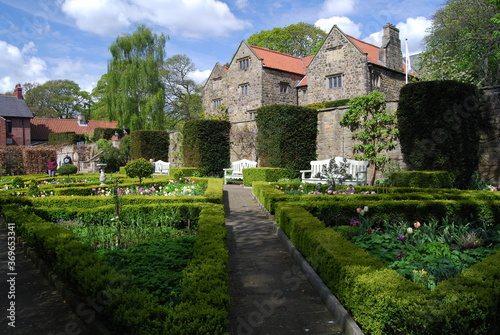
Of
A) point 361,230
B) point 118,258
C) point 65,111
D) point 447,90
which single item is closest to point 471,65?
point 447,90

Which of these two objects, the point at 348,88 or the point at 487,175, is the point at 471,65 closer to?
the point at 348,88

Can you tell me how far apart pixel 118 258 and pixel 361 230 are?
3.65 meters

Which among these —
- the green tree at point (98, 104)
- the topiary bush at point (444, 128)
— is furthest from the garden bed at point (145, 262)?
the green tree at point (98, 104)

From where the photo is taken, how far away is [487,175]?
11.6 metres

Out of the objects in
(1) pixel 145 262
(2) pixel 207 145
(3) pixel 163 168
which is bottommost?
(1) pixel 145 262

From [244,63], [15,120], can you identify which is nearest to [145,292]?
[244,63]

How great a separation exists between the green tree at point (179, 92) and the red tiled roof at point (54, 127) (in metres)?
8.71

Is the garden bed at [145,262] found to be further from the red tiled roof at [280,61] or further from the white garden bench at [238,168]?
the red tiled roof at [280,61]

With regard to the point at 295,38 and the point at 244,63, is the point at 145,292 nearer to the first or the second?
the point at 244,63

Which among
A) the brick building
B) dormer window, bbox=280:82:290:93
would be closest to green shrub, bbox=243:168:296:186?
dormer window, bbox=280:82:290:93

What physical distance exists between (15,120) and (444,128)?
41.0 m

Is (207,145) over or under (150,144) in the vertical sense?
under

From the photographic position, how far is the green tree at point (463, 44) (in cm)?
1684

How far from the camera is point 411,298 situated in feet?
8.68
